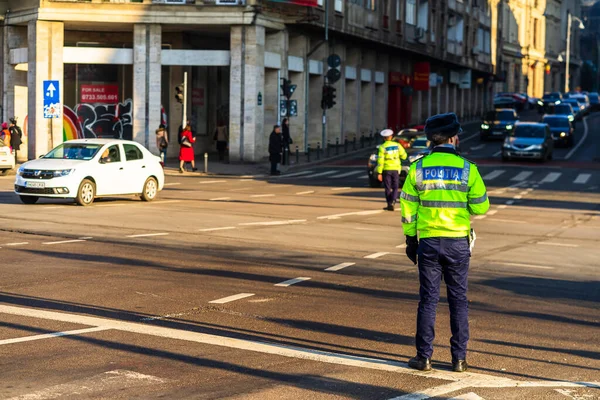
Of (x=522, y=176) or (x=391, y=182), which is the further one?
(x=522, y=176)

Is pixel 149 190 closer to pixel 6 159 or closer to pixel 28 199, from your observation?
pixel 28 199

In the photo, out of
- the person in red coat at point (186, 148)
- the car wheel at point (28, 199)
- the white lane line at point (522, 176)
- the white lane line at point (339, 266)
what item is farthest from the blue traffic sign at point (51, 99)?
the white lane line at point (339, 266)

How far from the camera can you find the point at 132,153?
84.7ft

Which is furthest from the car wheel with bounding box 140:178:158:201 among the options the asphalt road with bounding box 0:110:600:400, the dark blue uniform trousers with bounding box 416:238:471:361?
the dark blue uniform trousers with bounding box 416:238:471:361

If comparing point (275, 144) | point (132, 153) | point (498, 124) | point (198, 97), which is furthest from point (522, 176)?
point (498, 124)

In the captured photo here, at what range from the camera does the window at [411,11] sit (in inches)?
2709

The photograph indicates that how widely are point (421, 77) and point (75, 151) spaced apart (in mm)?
51468

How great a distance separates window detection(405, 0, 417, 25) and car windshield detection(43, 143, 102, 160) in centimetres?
4571

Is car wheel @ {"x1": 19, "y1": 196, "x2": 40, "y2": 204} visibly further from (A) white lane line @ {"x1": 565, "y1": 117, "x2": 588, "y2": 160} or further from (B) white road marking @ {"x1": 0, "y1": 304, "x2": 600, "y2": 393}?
(A) white lane line @ {"x1": 565, "y1": 117, "x2": 588, "y2": 160}

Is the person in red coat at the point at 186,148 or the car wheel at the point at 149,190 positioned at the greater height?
the person in red coat at the point at 186,148

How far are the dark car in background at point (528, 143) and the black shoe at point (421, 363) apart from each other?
38094 millimetres

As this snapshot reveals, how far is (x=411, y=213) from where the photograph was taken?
8352mm

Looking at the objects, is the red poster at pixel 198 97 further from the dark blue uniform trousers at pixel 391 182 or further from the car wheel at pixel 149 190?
the dark blue uniform trousers at pixel 391 182

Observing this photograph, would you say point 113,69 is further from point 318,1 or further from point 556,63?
point 556,63
